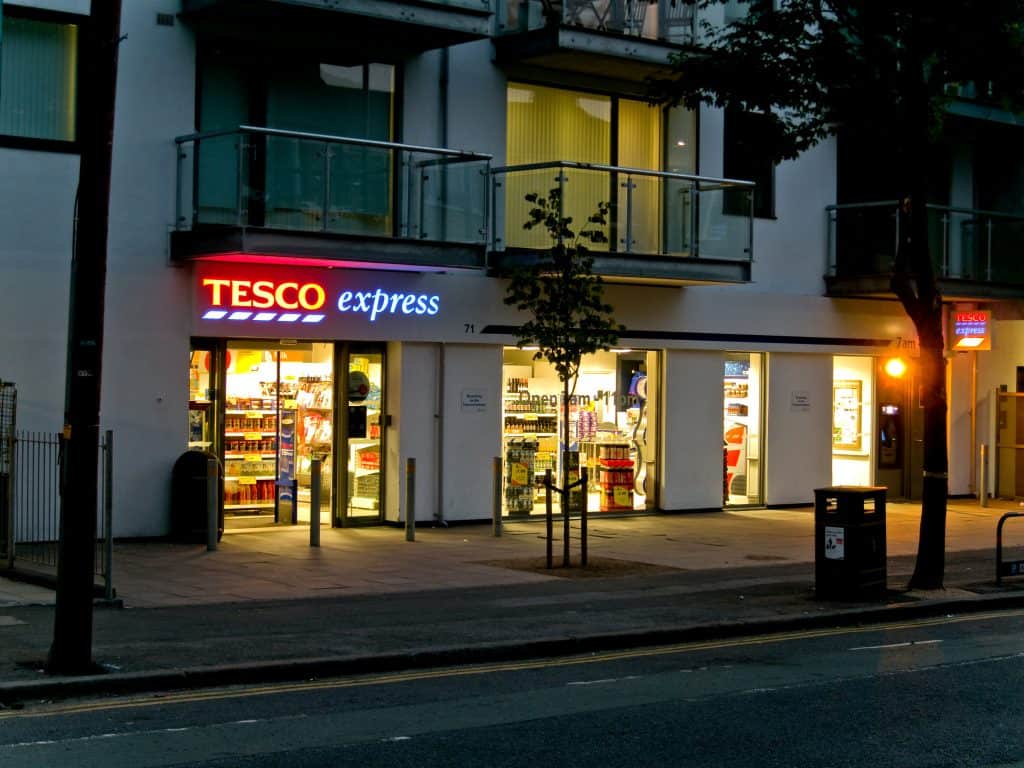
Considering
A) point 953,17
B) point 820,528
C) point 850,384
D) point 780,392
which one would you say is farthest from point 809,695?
point 850,384

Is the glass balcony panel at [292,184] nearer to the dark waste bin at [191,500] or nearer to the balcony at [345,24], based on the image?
the balcony at [345,24]

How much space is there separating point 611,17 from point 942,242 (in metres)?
8.36

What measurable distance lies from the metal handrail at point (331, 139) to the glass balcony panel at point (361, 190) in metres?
0.09

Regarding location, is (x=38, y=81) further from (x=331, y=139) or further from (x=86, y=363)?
(x=86, y=363)

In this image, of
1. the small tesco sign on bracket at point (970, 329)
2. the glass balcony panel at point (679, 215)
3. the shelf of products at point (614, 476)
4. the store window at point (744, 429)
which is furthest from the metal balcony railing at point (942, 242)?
the shelf of products at point (614, 476)

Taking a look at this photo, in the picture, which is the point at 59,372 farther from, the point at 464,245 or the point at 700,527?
the point at 700,527

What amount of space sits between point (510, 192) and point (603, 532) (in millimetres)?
5232

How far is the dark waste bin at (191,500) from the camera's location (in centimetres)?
1881

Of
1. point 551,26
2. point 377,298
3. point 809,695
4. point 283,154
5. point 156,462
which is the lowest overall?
point 809,695

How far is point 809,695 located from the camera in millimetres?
10078

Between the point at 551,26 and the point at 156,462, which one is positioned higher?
the point at 551,26

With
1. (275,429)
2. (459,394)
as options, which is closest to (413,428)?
(459,394)

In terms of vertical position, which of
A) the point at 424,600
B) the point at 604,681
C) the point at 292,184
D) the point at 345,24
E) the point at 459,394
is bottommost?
the point at 604,681

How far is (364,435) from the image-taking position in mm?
21391
